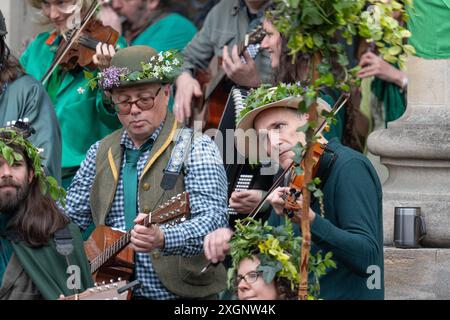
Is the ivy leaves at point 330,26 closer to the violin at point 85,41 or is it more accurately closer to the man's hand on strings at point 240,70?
the man's hand on strings at point 240,70

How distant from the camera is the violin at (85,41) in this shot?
10.4 m

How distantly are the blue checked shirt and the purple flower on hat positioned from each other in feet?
0.97

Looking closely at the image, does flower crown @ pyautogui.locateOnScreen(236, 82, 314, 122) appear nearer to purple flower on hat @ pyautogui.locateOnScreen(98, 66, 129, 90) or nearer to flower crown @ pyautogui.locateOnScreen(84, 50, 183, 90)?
flower crown @ pyautogui.locateOnScreen(84, 50, 183, 90)

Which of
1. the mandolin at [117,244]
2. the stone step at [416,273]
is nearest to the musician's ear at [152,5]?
the stone step at [416,273]

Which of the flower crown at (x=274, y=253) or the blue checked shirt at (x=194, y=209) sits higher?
the blue checked shirt at (x=194, y=209)

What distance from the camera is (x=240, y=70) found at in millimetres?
10023

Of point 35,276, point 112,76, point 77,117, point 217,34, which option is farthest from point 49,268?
point 217,34

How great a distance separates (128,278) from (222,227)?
545 millimetres

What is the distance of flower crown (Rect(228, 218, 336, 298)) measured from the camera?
7.53 m

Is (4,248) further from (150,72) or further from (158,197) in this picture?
(150,72)

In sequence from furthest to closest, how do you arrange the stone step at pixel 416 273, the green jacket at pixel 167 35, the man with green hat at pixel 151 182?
the green jacket at pixel 167 35
the stone step at pixel 416 273
the man with green hat at pixel 151 182

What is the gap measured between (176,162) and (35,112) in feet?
4.04

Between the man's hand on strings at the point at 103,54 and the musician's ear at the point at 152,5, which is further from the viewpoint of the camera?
the musician's ear at the point at 152,5
